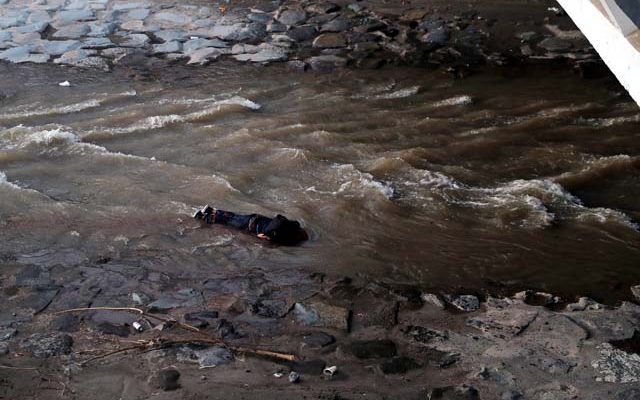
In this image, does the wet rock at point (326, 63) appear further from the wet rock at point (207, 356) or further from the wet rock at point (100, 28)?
the wet rock at point (207, 356)

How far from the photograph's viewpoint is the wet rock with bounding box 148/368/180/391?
14.2ft

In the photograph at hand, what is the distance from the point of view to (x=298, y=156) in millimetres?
7531

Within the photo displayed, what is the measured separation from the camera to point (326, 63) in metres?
9.93

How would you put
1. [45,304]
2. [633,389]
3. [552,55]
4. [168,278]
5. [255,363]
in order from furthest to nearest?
[552,55], [168,278], [45,304], [255,363], [633,389]

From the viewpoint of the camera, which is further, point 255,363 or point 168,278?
point 168,278

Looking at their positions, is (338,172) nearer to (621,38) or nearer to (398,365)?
(621,38)

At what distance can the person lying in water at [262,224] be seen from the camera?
5.98m

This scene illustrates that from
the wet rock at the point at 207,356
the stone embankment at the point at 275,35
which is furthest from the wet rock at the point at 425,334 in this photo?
the stone embankment at the point at 275,35

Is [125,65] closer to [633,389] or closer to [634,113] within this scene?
[634,113]

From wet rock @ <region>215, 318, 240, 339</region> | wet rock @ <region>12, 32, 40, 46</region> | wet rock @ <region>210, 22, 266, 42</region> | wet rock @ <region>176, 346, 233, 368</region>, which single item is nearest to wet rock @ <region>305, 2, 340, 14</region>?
wet rock @ <region>210, 22, 266, 42</region>

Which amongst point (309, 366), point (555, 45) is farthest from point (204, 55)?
point (309, 366)

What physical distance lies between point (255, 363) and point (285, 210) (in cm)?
219

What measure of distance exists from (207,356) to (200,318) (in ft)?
1.50

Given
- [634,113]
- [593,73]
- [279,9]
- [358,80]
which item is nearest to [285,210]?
[358,80]
